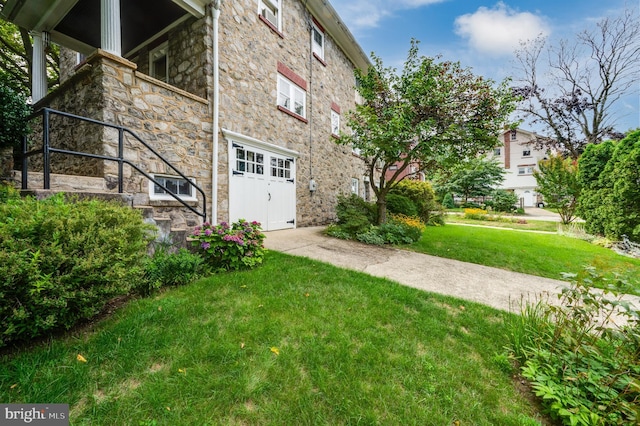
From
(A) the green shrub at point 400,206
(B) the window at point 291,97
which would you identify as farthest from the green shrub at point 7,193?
(A) the green shrub at point 400,206

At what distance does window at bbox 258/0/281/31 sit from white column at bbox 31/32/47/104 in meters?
5.29

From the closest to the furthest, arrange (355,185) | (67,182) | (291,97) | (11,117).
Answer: (11,117), (67,182), (291,97), (355,185)

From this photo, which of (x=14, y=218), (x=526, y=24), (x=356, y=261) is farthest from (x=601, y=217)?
(x=526, y=24)

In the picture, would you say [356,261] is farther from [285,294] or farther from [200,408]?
[200,408]

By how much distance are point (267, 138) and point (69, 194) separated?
4437 mm

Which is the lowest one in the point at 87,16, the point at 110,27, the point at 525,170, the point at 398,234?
the point at 398,234

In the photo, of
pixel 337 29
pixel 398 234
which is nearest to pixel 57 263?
pixel 398 234

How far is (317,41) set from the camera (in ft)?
29.3

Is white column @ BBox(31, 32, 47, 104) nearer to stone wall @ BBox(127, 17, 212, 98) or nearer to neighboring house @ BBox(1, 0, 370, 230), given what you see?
neighboring house @ BBox(1, 0, 370, 230)

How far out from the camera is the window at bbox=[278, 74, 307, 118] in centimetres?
723

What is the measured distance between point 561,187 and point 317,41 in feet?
39.2

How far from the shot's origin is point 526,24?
48.5 ft

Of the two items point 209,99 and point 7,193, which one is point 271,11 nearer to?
point 209,99

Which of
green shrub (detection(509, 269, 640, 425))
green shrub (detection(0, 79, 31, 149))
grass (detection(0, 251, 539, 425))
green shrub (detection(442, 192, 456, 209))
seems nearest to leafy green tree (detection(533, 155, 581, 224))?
green shrub (detection(442, 192, 456, 209))
